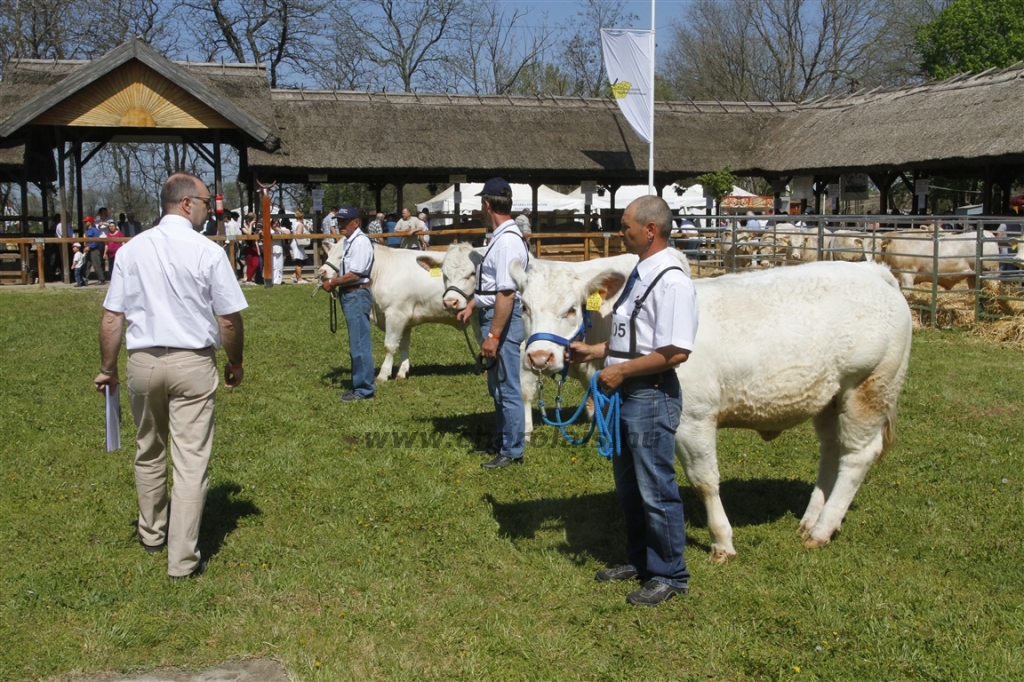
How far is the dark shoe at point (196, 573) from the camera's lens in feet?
17.1

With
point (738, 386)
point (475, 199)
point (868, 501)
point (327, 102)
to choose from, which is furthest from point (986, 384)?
point (475, 199)

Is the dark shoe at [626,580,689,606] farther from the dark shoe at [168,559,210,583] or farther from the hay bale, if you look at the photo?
the hay bale

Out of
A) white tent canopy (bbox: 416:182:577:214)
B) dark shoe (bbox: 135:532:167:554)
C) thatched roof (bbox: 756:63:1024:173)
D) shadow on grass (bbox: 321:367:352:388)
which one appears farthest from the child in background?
thatched roof (bbox: 756:63:1024:173)

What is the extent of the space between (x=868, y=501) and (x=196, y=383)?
14.3ft

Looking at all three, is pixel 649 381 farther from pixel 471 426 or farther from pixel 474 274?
pixel 474 274

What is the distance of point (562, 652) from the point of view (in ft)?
14.6

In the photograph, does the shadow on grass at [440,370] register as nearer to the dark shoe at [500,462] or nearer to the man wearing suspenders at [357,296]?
the man wearing suspenders at [357,296]

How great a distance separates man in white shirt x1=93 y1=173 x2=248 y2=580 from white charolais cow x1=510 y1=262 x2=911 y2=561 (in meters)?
1.74

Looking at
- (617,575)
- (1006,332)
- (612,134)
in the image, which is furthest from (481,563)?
(612,134)

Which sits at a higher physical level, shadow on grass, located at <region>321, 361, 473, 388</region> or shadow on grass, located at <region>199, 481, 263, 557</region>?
shadow on grass, located at <region>321, 361, 473, 388</region>

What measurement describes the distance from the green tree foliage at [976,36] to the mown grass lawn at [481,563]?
41837 millimetres

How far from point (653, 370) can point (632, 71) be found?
2260 cm

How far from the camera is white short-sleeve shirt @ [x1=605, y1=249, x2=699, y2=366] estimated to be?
4480 millimetres

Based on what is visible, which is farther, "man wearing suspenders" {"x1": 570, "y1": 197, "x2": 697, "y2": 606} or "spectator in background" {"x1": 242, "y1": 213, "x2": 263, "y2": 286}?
"spectator in background" {"x1": 242, "y1": 213, "x2": 263, "y2": 286}
